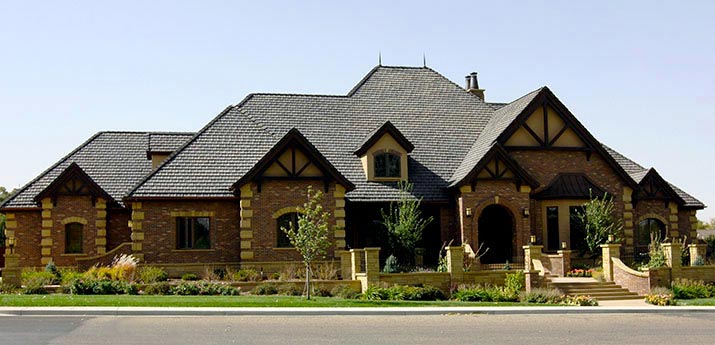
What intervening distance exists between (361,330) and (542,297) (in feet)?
30.2

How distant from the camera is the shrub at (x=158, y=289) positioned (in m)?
25.3

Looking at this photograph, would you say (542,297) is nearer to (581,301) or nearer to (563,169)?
(581,301)

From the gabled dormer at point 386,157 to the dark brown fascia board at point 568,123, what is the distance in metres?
4.02

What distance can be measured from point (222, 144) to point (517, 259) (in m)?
12.7

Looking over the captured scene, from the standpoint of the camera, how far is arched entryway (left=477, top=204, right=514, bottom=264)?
1361 inches

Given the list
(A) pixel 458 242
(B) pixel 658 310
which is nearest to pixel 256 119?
(A) pixel 458 242

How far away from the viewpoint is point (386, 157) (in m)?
34.6

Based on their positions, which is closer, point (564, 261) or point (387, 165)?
point (564, 261)

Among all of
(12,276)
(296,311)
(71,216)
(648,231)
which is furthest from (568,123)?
(12,276)

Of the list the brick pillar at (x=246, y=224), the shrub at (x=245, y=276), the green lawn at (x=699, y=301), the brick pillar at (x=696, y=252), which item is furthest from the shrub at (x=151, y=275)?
the brick pillar at (x=696, y=252)

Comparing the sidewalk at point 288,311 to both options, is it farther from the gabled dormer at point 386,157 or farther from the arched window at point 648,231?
the arched window at point 648,231

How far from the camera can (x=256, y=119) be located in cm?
3634

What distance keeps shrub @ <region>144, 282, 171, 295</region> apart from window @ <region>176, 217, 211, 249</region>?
19.2 feet

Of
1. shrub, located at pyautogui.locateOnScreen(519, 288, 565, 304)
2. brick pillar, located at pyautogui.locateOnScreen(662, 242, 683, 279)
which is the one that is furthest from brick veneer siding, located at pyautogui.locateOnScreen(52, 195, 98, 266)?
brick pillar, located at pyautogui.locateOnScreen(662, 242, 683, 279)
